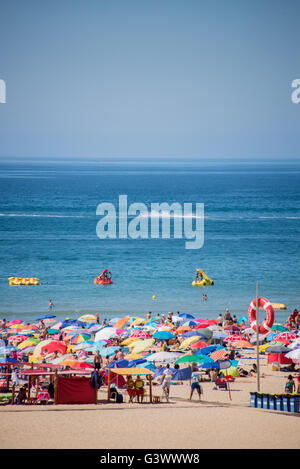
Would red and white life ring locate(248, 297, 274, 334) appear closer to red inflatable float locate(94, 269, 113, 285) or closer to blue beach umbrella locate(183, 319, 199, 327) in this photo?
blue beach umbrella locate(183, 319, 199, 327)

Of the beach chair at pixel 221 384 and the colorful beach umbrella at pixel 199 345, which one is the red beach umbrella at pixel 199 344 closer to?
the colorful beach umbrella at pixel 199 345

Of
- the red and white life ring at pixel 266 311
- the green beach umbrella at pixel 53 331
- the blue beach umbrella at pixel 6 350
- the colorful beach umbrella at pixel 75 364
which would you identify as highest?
the red and white life ring at pixel 266 311

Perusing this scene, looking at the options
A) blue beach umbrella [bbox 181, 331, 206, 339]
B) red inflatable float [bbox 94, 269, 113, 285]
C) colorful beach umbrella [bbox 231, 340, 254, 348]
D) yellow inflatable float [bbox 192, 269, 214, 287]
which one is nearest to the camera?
colorful beach umbrella [bbox 231, 340, 254, 348]

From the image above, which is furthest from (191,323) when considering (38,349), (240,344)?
(38,349)

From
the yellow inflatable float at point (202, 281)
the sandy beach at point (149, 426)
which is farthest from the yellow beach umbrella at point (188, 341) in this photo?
the yellow inflatable float at point (202, 281)

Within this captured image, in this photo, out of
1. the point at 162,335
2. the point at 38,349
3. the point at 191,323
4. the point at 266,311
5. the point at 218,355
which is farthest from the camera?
the point at 191,323

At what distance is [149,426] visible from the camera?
47.1 feet

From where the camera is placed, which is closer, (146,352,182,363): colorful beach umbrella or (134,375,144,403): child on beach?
(134,375,144,403): child on beach

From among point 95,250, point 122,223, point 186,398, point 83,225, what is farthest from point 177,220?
point 186,398

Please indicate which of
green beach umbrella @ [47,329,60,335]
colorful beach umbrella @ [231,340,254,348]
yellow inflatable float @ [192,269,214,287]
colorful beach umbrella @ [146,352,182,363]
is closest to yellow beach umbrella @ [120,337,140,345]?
colorful beach umbrella @ [231,340,254,348]

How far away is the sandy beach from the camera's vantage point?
42.6 feet

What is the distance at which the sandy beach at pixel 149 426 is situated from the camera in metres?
13.0

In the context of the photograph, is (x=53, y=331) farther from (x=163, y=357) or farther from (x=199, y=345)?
(x=163, y=357)

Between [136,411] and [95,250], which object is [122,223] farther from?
[136,411]
